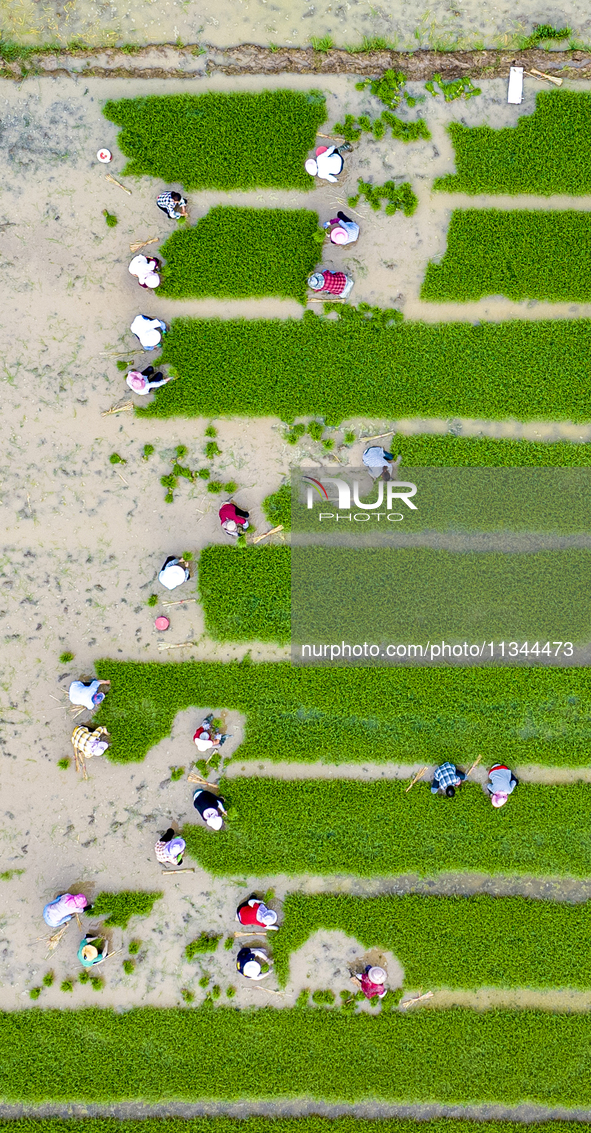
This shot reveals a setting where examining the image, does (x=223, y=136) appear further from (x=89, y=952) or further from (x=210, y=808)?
(x=89, y=952)

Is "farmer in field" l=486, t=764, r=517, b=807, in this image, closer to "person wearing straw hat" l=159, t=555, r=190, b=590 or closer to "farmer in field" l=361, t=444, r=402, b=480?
"farmer in field" l=361, t=444, r=402, b=480

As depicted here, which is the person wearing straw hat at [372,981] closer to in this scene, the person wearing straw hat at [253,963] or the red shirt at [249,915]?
the person wearing straw hat at [253,963]

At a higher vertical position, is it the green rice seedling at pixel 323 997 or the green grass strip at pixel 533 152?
the green grass strip at pixel 533 152

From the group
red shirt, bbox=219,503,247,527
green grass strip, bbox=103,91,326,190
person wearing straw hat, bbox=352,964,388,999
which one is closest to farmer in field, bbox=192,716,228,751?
red shirt, bbox=219,503,247,527

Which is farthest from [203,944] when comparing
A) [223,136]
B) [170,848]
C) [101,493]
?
[223,136]

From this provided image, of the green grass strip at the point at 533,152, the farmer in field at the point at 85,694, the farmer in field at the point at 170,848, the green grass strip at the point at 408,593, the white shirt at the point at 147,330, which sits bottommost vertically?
the farmer in field at the point at 170,848

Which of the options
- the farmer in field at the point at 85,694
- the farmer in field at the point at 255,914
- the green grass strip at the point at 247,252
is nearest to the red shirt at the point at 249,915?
the farmer in field at the point at 255,914

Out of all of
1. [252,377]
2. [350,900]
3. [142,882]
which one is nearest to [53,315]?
[252,377]
